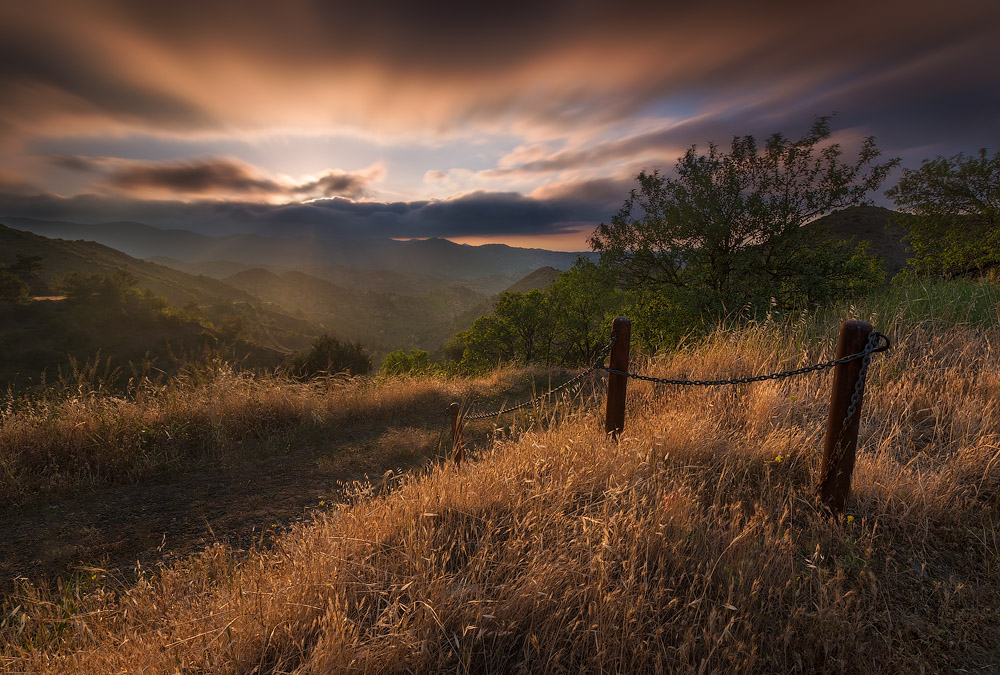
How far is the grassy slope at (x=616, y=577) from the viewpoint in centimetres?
188

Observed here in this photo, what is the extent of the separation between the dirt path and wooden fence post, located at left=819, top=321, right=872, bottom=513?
11.4 feet

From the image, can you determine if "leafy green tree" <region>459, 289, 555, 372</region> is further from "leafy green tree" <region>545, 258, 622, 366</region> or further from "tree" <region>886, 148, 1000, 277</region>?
"tree" <region>886, 148, 1000, 277</region>

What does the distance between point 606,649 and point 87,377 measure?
8648 mm

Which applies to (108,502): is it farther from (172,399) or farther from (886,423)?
(886,423)

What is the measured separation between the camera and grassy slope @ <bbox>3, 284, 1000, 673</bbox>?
188 centimetres

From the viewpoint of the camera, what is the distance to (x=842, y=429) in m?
2.92

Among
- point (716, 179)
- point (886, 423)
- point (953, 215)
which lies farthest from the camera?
point (953, 215)

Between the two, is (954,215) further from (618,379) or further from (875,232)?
(875,232)

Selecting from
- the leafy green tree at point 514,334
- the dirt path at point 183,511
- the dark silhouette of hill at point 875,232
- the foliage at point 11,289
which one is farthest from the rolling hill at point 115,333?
the dark silhouette of hill at point 875,232

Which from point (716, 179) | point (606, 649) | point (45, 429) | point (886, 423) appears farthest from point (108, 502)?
point (716, 179)

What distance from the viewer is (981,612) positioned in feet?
7.36

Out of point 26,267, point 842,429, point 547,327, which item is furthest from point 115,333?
→ point 842,429

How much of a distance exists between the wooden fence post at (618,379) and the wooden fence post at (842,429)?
151cm

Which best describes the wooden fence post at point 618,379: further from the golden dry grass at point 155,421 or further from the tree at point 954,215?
the tree at point 954,215
